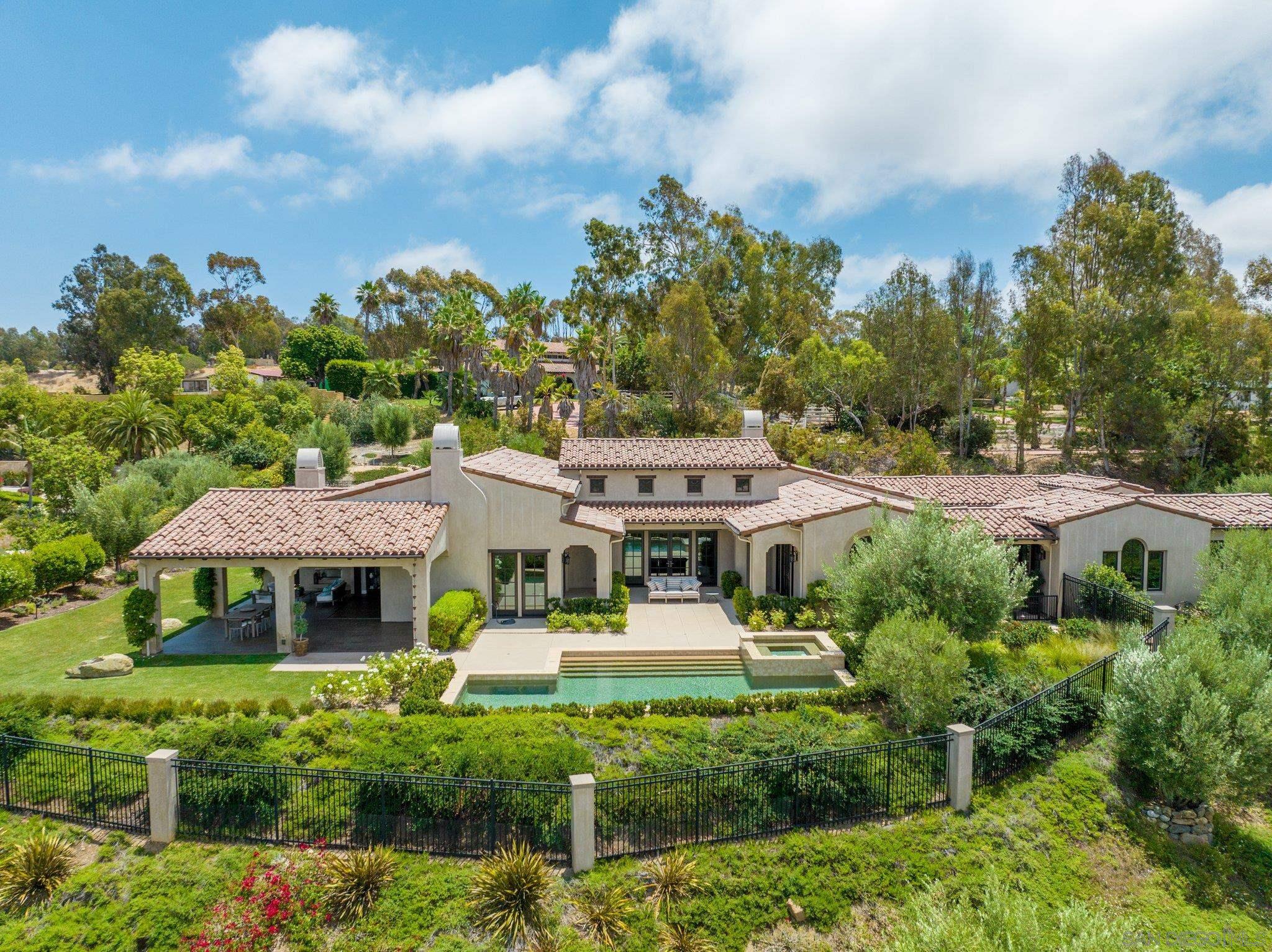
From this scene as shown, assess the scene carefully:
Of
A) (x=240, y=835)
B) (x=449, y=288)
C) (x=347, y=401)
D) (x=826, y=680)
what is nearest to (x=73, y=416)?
(x=347, y=401)

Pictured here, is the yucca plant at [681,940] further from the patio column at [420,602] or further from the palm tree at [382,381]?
the palm tree at [382,381]

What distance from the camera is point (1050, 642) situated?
19297 mm

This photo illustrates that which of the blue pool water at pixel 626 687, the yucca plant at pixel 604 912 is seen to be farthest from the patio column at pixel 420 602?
the yucca plant at pixel 604 912

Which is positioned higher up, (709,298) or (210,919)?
(709,298)

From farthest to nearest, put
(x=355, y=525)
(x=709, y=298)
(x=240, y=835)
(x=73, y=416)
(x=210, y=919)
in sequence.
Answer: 1. (x=709, y=298)
2. (x=73, y=416)
3. (x=355, y=525)
4. (x=240, y=835)
5. (x=210, y=919)

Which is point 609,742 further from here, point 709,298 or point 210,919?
point 709,298

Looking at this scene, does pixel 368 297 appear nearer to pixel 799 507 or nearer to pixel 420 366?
pixel 420 366

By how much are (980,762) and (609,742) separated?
7.26 meters

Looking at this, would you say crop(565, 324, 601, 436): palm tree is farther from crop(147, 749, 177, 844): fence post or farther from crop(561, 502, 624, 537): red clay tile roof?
crop(147, 749, 177, 844): fence post

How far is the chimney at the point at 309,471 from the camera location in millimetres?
24656

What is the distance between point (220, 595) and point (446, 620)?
30.6 ft

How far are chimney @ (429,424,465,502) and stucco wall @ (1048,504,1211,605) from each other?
65.5ft

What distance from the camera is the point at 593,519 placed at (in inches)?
977

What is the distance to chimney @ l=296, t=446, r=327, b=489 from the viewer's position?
24.7 meters
